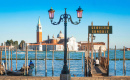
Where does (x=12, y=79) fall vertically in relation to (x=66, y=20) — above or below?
below

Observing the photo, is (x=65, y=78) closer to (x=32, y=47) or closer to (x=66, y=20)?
(x=66, y=20)

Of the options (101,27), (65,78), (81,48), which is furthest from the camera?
(81,48)

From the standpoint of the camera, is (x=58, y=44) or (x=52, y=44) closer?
(x=58, y=44)

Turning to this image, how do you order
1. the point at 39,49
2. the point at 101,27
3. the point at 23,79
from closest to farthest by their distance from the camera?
1. the point at 23,79
2. the point at 101,27
3. the point at 39,49

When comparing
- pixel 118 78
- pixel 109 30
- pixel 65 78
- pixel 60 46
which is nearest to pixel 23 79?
pixel 65 78

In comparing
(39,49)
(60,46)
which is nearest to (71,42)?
(60,46)

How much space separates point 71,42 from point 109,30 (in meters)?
69.1

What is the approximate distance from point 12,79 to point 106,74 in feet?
10.7

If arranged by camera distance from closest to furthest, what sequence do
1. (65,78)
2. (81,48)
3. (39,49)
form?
(65,78)
(39,49)
(81,48)

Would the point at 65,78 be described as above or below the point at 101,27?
below

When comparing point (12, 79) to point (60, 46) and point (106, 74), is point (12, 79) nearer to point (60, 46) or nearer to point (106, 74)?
point (106, 74)

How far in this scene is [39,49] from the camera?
75.9 metres

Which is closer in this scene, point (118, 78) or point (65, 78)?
point (65, 78)

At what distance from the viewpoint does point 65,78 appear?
6250 millimetres
